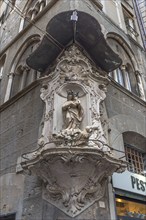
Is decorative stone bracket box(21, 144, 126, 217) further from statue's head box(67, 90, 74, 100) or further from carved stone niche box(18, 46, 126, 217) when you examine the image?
statue's head box(67, 90, 74, 100)

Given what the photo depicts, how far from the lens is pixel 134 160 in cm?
823

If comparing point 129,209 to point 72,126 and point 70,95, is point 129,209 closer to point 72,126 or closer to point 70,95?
point 72,126

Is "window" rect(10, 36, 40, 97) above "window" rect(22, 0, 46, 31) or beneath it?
beneath

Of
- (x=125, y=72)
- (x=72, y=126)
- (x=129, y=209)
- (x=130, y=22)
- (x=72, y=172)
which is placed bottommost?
(x=129, y=209)

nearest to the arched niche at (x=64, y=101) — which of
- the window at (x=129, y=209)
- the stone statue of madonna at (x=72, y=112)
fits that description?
the stone statue of madonna at (x=72, y=112)

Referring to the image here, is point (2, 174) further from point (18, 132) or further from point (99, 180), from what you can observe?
point (99, 180)

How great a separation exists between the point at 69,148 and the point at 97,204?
1547mm

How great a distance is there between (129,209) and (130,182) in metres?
0.73

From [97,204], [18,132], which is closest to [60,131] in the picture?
[97,204]

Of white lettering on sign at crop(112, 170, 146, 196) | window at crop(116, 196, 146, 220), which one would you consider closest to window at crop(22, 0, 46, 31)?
white lettering on sign at crop(112, 170, 146, 196)

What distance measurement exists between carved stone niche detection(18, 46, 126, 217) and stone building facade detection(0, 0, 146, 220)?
0.02m

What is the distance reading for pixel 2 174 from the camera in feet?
24.7

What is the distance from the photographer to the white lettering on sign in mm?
6422

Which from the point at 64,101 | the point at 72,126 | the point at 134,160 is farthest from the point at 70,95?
the point at 134,160
